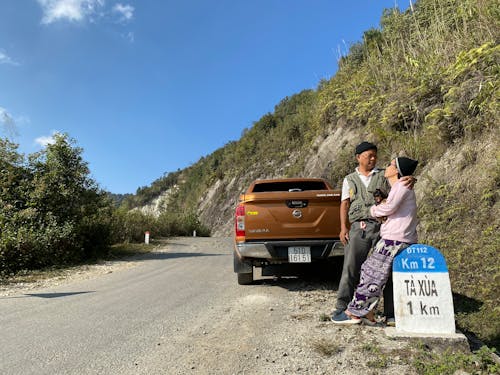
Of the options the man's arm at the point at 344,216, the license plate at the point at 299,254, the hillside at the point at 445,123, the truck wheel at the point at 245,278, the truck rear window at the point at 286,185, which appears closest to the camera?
the man's arm at the point at 344,216

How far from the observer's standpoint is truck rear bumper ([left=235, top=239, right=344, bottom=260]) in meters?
5.82

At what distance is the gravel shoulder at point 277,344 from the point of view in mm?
3066

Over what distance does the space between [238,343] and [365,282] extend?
58.4 inches

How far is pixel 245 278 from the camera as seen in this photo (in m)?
6.70

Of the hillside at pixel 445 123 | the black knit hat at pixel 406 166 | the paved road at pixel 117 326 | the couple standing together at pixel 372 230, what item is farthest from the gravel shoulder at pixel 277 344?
the black knit hat at pixel 406 166

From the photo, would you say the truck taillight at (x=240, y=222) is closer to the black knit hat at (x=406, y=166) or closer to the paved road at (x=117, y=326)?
the paved road at (x=117, y=326)

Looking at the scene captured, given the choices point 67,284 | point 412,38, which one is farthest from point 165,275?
point 412,38

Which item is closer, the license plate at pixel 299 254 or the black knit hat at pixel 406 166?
the black knit hat at pixel 406 166

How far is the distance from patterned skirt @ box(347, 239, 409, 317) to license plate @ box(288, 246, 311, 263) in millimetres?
1816

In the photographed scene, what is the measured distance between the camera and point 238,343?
145 inches

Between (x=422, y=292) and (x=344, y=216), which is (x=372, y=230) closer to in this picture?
(x=344, y=216)

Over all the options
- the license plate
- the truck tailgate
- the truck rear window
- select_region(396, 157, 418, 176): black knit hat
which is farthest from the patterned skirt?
the truck rear window

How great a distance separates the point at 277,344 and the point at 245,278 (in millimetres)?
3094

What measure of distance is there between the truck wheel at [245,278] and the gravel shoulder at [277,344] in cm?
100
